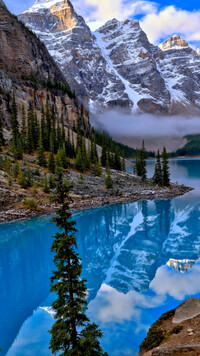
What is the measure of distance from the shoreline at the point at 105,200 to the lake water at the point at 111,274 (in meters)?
2.47

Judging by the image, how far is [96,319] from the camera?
14820mm

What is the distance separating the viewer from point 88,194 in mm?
52531

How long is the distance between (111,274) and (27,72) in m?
117

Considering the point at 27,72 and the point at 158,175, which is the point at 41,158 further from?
the point at 27,72

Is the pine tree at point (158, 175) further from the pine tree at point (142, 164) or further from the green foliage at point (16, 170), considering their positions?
the green foliage at point (16, 170)

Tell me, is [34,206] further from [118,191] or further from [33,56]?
[33,56]

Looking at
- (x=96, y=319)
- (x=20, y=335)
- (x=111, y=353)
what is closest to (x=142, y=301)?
(x=96, y=319)

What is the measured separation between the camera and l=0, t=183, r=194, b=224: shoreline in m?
39.4

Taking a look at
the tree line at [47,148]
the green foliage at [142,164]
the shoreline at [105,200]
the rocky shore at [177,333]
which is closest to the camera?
the rocky shore at [177,333]

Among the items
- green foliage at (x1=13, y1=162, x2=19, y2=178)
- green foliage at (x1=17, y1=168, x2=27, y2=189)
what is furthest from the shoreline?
green foliage at (x1=13, y1=162, x2=19, y2=178)

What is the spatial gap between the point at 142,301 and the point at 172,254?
9887 mm

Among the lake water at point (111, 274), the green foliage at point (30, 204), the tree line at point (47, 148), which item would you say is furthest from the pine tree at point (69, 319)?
the tree line at point (47, 148)

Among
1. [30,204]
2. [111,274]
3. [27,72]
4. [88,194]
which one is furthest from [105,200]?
[27,72]

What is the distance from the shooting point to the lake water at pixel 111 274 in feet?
45.2
